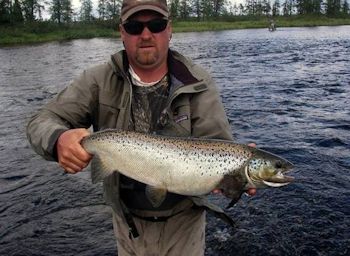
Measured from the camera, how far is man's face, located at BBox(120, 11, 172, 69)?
10.8ft

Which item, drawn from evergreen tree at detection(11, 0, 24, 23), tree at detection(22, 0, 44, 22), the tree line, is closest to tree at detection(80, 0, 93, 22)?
the tree line

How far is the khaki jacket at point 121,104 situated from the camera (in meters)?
3.25

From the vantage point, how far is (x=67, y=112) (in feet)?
10.8

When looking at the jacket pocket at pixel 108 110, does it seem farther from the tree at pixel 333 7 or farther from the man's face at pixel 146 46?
the tree at pixel 333 7

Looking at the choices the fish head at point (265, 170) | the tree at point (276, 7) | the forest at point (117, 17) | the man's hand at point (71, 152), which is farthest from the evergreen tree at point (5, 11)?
the tree at point (276, 7)

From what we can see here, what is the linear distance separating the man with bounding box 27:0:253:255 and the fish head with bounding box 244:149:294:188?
1.21ft

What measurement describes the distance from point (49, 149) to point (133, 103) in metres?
0.72

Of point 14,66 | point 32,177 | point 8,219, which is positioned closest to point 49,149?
point 8,219

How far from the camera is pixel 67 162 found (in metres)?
2.90

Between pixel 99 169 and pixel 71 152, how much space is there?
264mm

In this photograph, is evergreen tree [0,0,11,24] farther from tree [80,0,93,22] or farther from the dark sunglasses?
the dark sunglasses

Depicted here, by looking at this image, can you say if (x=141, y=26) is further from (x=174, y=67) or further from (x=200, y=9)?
(x=200, y=9)

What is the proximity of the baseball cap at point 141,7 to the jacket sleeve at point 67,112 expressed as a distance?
52 cm

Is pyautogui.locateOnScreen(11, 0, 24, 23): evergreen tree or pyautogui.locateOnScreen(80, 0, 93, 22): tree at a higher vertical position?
pyautogui.locateOnScreen(80, 0, 93, 22): tree
